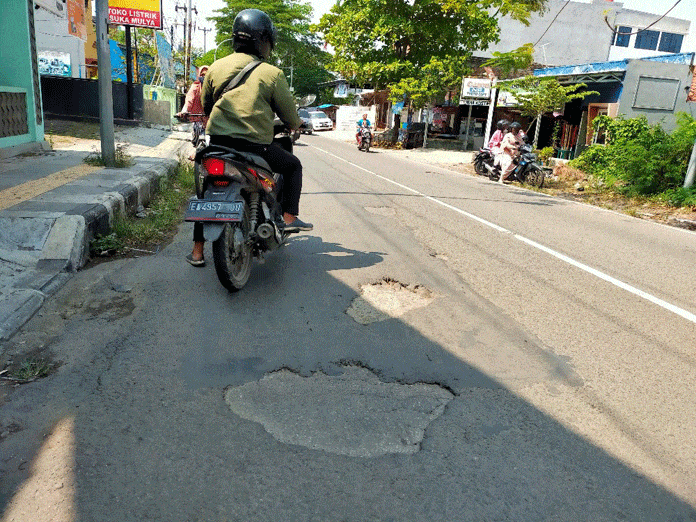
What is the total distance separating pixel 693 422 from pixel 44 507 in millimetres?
2897

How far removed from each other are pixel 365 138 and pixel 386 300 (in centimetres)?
2142

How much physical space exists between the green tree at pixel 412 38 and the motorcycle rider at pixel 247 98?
22365 millimetres

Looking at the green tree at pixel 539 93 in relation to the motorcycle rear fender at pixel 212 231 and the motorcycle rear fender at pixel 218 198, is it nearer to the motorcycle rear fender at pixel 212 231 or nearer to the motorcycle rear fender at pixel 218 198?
the motorcycle rear fender at pixel 218 198

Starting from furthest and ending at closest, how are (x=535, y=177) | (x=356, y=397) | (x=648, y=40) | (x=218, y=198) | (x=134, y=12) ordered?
(x=648, y=40) → (x=134, y=12) → (x=535, y=177) → (x=218, y=198) → (x=356, y=397)

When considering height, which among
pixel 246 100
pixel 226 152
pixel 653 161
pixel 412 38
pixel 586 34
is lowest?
pixel 653 161

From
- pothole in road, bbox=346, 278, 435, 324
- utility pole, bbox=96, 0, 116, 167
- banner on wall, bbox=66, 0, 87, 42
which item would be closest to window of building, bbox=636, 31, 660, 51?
banner on wall, bbox=66, 0, 87, 42

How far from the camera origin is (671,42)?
40.8 metres

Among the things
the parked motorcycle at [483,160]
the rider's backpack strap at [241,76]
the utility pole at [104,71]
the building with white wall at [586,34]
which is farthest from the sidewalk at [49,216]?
the building with white wall at [586,34]

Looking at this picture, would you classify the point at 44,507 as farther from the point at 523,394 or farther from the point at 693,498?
the point at 693,498

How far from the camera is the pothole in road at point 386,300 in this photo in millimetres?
3912

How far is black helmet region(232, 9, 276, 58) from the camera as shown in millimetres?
4180

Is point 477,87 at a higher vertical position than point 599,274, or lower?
higher

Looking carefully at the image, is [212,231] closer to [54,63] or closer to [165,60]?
[54,63]

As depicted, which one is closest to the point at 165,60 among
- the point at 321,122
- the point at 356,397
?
the point at 321,122
